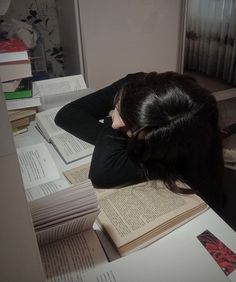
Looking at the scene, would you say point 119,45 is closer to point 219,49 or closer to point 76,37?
point 76,37

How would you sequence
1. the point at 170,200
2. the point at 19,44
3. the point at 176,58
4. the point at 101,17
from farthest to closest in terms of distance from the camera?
the point at 176,58 → the point at 101,17 → the point at 19,44 → the point at 170,200

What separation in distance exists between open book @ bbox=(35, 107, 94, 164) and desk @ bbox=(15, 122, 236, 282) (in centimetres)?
35

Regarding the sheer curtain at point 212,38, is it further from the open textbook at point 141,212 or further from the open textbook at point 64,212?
the open textbook at point 64,212

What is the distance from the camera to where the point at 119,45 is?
1.99 metres

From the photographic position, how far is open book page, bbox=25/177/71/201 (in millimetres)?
836

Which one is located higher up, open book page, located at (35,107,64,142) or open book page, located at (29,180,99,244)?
open book page, located at (29,180,99,244)

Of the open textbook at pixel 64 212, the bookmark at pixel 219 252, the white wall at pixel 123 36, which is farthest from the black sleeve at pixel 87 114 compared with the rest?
the white wall at pixel 123 36

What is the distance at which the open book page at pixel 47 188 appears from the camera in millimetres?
836

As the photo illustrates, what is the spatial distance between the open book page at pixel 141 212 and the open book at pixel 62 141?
0.75 ft

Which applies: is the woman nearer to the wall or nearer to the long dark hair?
the long dark hair

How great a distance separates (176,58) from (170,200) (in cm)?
169

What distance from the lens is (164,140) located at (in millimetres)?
831

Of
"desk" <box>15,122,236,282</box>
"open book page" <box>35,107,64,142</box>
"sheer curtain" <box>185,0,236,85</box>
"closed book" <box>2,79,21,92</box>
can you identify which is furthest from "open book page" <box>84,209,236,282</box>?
"sheer curtain" <box>185,0,236,85</box>

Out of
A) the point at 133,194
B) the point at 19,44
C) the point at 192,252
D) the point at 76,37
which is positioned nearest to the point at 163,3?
the point at 76,37
